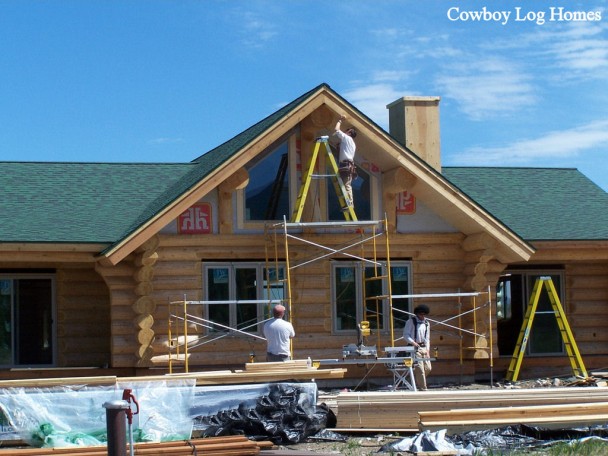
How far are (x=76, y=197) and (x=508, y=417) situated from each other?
9930 mm

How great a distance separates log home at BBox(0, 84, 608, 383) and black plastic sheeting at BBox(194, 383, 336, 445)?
391cm

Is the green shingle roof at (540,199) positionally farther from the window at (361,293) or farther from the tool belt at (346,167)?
the tool belt at (346,167)

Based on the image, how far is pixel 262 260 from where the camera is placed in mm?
19656

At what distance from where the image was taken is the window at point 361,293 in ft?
65.3

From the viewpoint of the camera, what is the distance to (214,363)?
62.3 ft

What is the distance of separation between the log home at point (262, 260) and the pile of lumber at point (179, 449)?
19.1ft

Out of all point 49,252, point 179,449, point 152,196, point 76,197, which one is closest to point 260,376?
point 179,449

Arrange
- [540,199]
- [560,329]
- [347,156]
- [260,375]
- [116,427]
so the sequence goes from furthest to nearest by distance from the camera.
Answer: [540,199]
[560,329]
[347,156]
[260,375]
[116,427]

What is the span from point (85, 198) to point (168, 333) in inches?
142

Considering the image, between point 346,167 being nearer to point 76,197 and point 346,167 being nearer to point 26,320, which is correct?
point 76,197

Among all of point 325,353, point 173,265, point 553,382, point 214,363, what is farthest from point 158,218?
point 553,382

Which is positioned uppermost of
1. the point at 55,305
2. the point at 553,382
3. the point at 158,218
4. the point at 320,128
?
the point at 320,128

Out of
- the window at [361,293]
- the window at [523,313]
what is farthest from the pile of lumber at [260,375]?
the window at [523,313]

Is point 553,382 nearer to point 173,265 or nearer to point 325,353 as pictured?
point 325,353
